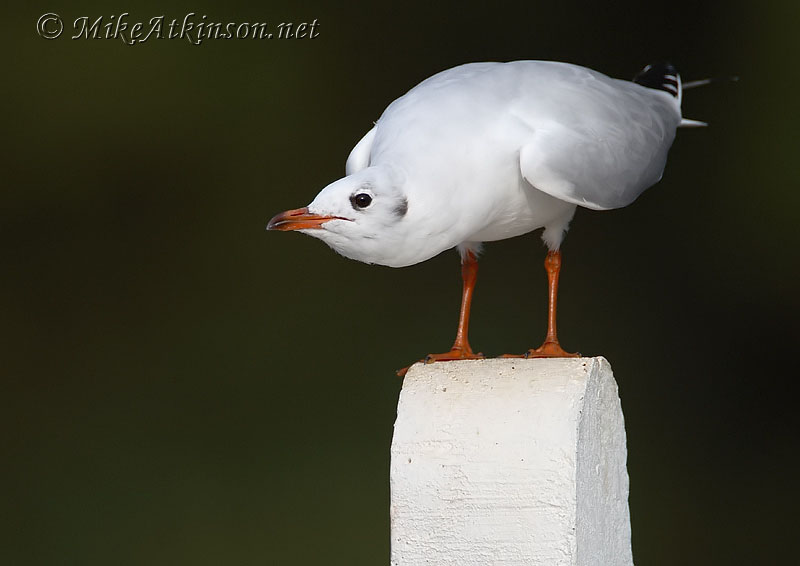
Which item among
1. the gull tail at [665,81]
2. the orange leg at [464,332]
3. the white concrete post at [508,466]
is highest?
the gull tail at [665,81]

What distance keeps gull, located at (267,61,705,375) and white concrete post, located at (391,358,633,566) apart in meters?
0.25

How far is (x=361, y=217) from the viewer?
6.15ft

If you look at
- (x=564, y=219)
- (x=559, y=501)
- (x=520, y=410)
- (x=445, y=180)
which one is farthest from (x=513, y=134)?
(x=559, y=501)

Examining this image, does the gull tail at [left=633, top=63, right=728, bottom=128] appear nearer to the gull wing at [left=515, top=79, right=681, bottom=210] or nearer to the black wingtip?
the black wingtip

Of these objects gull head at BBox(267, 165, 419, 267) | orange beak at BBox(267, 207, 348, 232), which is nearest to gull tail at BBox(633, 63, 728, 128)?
gull head at BBox(267, 165, 419, 267)

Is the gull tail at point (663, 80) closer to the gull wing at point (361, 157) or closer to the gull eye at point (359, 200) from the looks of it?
the gull wing at point (361, 157)

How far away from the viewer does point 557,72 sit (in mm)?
2398

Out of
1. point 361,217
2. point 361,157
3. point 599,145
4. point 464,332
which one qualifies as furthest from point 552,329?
point 361,217

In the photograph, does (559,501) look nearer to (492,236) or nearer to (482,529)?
(482,529)

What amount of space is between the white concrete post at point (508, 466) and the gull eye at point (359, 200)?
0.95 feet

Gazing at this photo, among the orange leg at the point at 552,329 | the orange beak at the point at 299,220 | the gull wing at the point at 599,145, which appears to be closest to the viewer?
the orange beak at the point at 299,220

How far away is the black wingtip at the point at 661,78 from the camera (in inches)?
113

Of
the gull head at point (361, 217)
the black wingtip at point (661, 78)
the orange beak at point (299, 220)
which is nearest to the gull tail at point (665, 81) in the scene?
the black wingtip at point (661, 78)

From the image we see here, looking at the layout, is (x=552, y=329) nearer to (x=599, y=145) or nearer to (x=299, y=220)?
(x=599, y=145)
